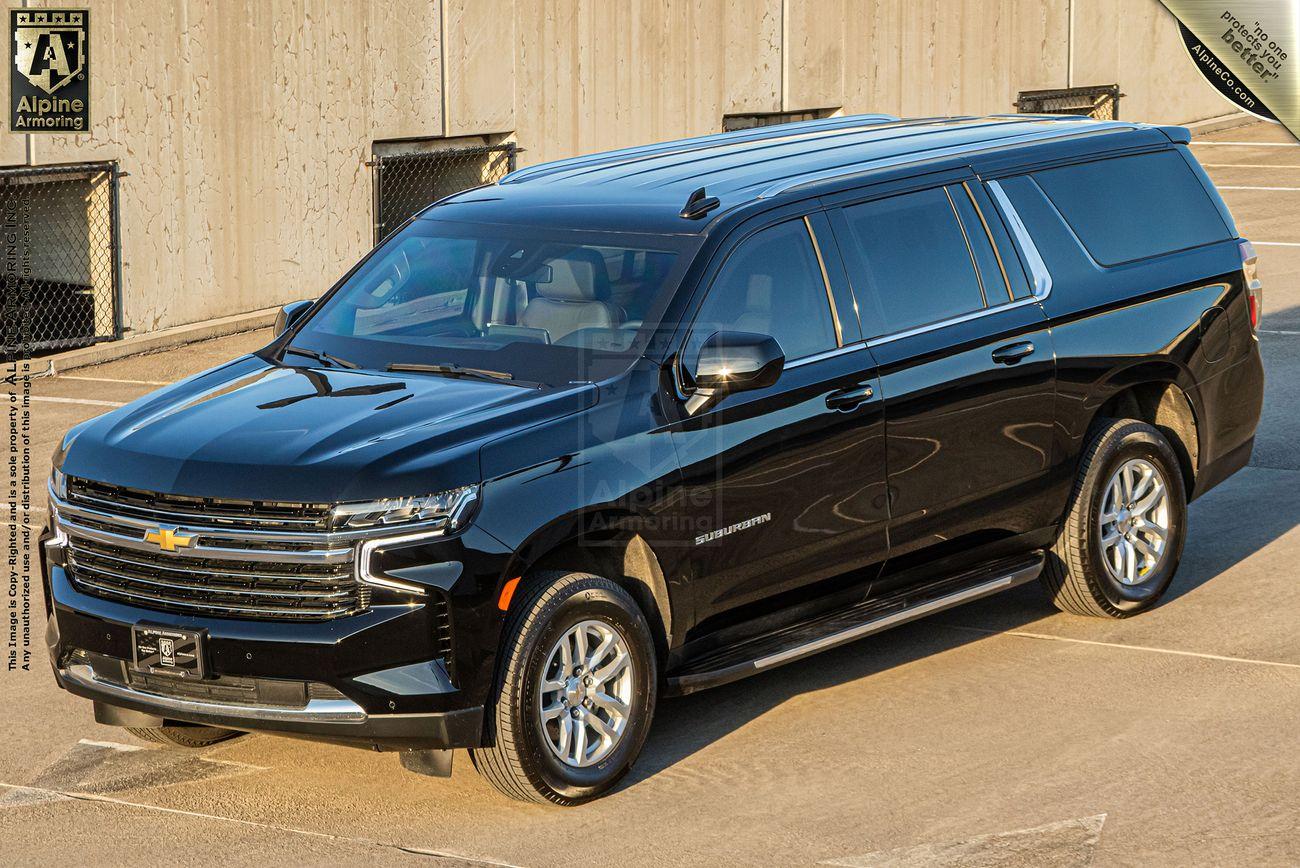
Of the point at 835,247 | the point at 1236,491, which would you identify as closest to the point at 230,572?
the point at 835,247

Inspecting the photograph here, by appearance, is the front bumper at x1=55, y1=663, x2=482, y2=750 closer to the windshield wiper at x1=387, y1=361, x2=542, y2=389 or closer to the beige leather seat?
the windshield wiper at x1=387, y1=361, x2=542, y2=389

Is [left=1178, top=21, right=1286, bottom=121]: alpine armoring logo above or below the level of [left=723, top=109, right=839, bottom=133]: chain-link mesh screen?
above

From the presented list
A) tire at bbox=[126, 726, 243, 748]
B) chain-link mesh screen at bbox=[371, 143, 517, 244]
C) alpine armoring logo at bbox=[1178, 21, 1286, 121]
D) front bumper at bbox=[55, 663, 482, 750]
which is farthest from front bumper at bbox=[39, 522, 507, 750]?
alpine armoring logo at bbox=[1178, 21, 1286, 121]

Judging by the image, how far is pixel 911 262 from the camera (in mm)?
7172

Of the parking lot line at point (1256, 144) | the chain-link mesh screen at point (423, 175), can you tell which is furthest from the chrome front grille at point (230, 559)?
the parking lot line at point (1256, 144)

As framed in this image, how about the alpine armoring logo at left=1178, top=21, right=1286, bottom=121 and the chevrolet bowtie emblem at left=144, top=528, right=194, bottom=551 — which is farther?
the alpine armoring logo at left=1178, top=21, right=1286, bottom=121

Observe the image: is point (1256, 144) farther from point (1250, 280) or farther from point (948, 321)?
point (948, 321)

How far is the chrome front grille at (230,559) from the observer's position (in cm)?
549

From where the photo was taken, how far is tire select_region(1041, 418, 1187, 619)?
7805 mm

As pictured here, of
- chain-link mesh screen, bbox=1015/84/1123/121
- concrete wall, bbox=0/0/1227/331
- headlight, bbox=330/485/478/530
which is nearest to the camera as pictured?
headlight, bbox=330/485/478/530

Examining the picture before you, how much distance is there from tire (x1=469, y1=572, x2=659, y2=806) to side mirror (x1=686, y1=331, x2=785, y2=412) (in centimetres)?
77

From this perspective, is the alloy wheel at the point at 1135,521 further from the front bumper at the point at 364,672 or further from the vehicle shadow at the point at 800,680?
the front bumper at the point at 364,672

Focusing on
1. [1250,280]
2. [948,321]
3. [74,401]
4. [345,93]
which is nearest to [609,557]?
[948,321]

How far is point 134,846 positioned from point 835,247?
3246 mm
